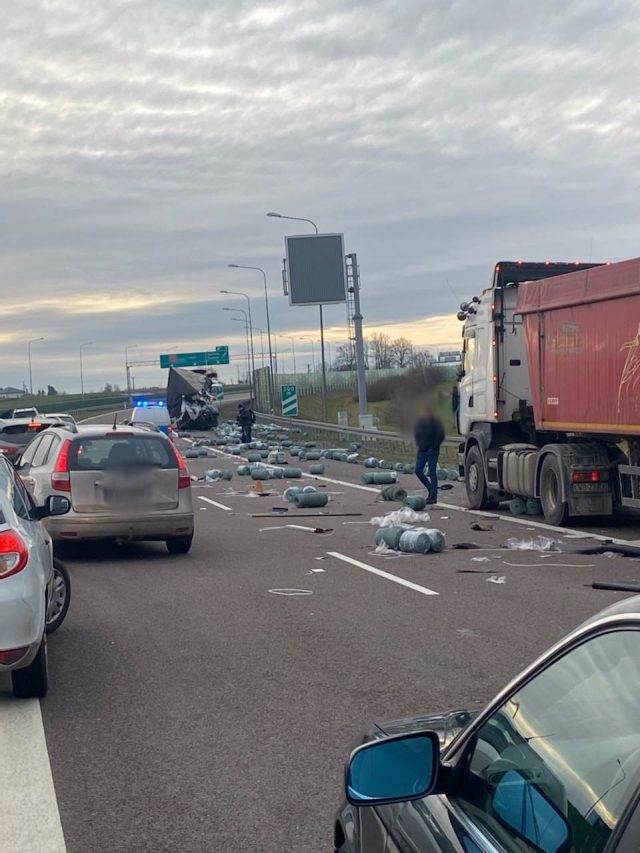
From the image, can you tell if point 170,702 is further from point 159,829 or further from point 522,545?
point 522,545

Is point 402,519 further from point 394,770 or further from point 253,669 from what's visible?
point 394,770

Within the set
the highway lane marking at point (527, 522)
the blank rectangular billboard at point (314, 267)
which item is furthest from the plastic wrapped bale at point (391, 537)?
the blank rectangular billboard at point (314, 267)

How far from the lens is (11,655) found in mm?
6758

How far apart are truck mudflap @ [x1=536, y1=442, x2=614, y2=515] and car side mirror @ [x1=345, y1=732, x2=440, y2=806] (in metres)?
13.4

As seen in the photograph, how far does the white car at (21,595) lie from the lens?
22.1 ft

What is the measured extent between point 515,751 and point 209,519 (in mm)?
16718

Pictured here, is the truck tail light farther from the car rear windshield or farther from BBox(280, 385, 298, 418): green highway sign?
BBox(280, 385, 298, 418): green highway sign

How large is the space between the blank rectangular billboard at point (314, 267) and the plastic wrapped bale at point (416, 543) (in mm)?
40590

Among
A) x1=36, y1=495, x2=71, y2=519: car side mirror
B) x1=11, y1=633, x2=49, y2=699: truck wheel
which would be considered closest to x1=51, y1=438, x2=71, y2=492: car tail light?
x1=36, y1=495, x2=71, y2=519: car side mirror

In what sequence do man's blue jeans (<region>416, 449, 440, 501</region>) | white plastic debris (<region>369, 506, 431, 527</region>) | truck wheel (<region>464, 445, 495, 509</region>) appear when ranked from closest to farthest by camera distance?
white plastic debris (<region>369, 506, 431, 527</region>) → truck wheel (<region>464, 445, 495, 509</region>) → man's blue jeans (<region>416, 449, 440, 501</region>)

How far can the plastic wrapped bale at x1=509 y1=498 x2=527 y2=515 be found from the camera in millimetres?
18891

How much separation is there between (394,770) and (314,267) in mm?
52575

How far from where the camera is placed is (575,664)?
2498 millimetres

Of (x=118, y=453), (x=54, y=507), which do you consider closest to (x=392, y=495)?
(x=118, y=453)
